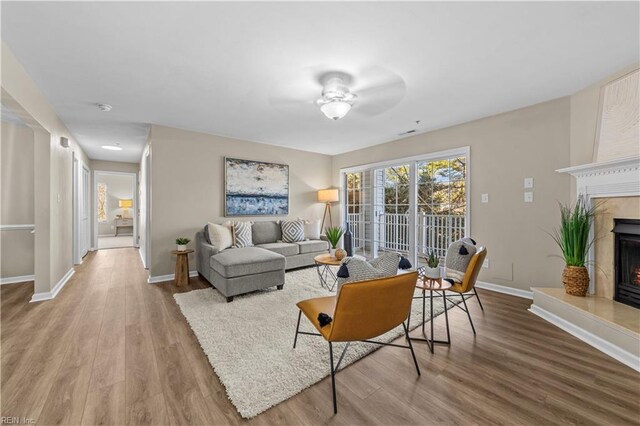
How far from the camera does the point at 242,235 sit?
168 inches

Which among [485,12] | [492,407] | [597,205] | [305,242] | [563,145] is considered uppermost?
[485,12]

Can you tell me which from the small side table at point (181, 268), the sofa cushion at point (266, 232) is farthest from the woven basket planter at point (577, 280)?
the small side table at point (181, 268)

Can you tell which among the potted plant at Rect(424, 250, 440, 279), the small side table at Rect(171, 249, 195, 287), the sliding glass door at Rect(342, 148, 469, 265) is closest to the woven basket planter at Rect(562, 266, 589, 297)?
the sliding glass door at Rect(342, 148, 469, 265)

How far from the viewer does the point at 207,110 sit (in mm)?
3367

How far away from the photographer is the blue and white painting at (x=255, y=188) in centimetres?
469

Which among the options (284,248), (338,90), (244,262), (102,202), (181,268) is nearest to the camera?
(338,90)

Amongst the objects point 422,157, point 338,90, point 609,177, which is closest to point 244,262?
point 338,90

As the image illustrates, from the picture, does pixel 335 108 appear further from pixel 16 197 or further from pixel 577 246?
pixel 16 197

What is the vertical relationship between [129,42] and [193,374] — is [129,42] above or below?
above

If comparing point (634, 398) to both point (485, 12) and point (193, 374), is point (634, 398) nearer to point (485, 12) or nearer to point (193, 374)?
point (485, 12)

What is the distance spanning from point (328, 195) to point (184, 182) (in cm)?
286

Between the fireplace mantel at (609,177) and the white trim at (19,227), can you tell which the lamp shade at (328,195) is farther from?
the white trim at (19,227)

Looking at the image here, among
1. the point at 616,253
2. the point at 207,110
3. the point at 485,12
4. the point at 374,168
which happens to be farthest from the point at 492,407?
the point at 374,168

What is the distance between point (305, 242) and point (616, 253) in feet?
12.9
